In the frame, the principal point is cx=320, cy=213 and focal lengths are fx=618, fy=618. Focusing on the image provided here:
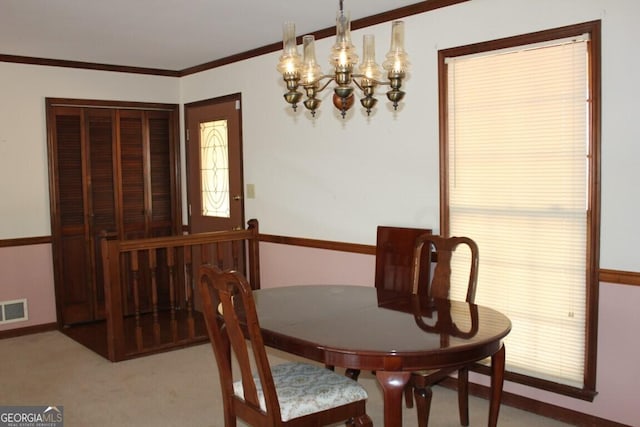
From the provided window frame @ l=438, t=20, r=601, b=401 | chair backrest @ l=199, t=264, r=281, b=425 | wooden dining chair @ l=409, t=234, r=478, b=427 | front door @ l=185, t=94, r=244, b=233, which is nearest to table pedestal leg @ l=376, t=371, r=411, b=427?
chair backrest @ l=199, t=264, r=281, b=425

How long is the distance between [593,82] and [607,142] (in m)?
0.29

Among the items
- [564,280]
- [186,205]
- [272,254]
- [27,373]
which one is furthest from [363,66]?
[186,205]

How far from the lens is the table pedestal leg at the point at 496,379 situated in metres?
2.58

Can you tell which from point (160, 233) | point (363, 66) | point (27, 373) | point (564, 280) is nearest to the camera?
point (363, 66)

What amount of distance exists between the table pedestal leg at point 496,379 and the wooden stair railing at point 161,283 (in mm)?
2565

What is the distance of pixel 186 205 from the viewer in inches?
230

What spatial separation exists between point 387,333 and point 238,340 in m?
0.57

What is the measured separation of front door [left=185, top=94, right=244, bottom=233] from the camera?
17.1 feet

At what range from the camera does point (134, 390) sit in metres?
A: 3.72

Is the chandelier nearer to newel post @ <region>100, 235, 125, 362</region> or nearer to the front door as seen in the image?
newel post @ <region>100, 235, 125, 362</region>

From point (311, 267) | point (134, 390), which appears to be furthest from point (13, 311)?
point (311, 267)

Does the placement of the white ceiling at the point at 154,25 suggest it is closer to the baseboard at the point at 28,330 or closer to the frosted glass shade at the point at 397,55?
the frosted glass shade at the point at 397,55

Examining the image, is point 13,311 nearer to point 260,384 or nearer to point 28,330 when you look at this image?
point 28,330

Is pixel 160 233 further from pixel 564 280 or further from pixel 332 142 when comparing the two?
pixel 564 280
